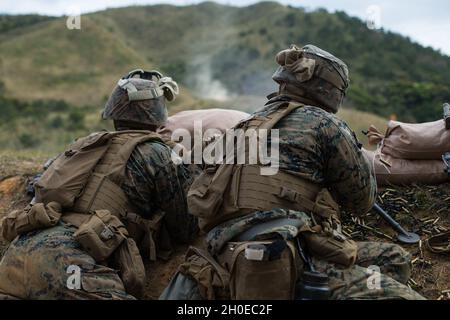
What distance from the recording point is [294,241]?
3385 millimetres

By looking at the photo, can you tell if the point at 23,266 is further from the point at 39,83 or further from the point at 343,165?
the point at 39,83

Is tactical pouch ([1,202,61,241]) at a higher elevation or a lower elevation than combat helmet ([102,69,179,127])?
lower

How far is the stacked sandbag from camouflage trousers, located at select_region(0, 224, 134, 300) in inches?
101

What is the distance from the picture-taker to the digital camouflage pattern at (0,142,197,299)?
3.64 m

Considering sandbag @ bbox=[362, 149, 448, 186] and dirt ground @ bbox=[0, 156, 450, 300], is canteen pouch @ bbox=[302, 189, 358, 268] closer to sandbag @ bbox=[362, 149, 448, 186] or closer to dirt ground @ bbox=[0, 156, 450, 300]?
dirt ground @ bbox=[0, 156, 450, 300]

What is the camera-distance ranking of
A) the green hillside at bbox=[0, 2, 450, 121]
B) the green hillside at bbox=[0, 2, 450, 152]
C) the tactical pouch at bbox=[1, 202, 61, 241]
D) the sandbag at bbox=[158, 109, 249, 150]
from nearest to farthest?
the tactical pouch at bbox=[1, 202, 61, 241] < the sandbag at bbox=[158, 109, 249, 150] < the green hillside at bbox=[0, 2, 450, 152] < the green hillside at bbox=[0, 2, 450, 121]

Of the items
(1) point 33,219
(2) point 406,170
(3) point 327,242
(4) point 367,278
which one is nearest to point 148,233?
(1) point 33,219

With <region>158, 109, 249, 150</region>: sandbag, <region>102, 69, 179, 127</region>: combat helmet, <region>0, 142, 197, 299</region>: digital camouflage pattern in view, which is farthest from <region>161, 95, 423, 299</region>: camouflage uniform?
<region>158, 109, 249, 150</region>: sandbag

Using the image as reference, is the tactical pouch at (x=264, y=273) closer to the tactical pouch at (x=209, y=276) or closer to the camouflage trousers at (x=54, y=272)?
the tactical pouch at (x=209, y=276)

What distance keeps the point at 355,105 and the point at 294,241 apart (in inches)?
1108

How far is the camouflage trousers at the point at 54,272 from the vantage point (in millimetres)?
3607
